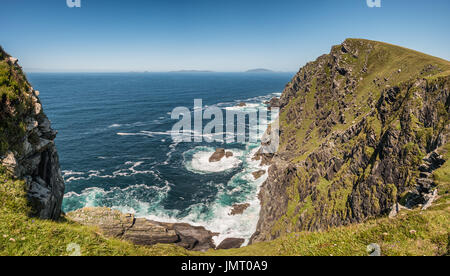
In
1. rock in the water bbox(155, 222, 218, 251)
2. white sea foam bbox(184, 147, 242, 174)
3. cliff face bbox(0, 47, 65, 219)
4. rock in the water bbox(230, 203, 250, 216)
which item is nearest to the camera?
cliff face bbox(0, 47, 65, 219)

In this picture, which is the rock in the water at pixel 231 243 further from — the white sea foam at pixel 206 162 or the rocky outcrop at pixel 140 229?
the white sea foam at pixel 206 162

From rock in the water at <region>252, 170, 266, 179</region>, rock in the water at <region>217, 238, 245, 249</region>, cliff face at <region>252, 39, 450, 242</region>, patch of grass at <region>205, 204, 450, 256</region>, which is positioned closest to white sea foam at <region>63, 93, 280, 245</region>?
rock in the water at <region>252, 170, 266, 179</region>

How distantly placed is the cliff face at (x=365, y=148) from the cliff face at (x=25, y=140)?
95.6 feet

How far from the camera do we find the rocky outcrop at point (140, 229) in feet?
97.5

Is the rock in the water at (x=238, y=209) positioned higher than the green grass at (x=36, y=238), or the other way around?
the green grass at (x=36, y=238)

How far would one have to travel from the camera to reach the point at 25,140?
16641 mm

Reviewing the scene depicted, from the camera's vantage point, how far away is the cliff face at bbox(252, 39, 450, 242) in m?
28.8

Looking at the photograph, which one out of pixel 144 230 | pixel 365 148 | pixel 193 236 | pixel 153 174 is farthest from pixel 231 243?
pixel 153 174

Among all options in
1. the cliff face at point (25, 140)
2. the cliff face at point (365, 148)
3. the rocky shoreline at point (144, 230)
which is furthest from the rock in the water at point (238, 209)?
the cliff face at point (25, 140)

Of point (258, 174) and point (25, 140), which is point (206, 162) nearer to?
point (258, 174)

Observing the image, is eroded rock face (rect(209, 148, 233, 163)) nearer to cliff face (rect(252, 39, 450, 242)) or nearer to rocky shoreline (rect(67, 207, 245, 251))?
cliff face (rect(252, 39, 450, 242))

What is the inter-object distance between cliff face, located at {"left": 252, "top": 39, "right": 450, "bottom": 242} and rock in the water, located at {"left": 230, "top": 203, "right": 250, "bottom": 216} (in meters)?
5.32
